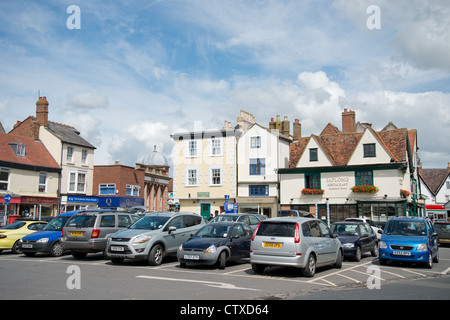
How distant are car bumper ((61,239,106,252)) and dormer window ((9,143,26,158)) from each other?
2497cm

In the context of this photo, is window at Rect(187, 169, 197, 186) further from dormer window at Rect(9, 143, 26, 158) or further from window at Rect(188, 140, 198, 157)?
dormer window at Rect(9, 143, 26, 158)

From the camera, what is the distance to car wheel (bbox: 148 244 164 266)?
14.0 m

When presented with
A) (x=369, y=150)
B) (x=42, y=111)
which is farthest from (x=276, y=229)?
(x=42, y=111)

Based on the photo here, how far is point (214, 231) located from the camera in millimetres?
14430

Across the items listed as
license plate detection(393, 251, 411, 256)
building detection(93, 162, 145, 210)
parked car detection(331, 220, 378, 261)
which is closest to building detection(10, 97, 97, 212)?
building detection(93, 162, 145, 210)

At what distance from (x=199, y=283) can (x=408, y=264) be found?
30.1ft

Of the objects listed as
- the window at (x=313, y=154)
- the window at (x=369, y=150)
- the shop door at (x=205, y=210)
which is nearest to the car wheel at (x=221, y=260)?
the window at (x=369, y=150)

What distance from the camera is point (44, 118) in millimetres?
42062

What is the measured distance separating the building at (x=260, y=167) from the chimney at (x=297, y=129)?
655cm

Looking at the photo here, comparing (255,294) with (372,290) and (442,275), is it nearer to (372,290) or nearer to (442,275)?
(372,290)

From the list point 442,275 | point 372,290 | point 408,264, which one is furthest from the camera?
point 408,264

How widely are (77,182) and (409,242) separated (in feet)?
116

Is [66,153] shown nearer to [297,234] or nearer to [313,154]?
[313,154]
